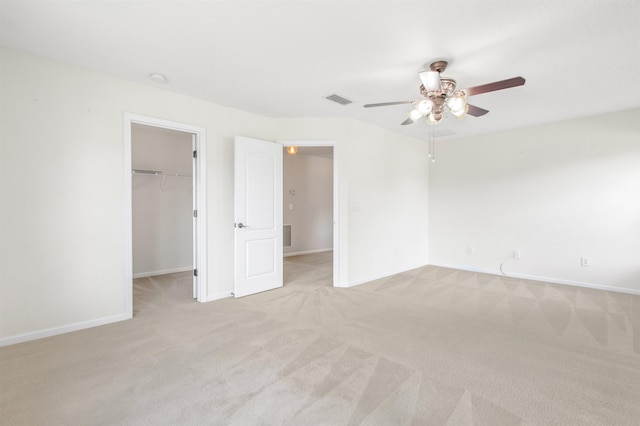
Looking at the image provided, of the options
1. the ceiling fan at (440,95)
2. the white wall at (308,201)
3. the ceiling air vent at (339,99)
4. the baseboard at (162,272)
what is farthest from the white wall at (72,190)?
the white wall at (308,201)

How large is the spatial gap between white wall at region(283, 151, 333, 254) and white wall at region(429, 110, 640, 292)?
298cm

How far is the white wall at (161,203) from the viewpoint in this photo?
16.6 ft

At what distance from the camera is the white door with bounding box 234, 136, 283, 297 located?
3922 millimetres

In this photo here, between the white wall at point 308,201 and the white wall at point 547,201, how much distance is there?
298 centimetres

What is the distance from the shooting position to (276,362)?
2281 millimetres

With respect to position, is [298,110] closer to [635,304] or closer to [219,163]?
[219,163]

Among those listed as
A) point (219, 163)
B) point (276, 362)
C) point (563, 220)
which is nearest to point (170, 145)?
point (219, 163)

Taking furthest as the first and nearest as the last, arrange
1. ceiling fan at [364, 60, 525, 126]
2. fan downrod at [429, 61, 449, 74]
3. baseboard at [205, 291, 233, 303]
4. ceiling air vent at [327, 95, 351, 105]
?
1. baseboard at [205, 291, 233, 303]
2. ceiling air vent at [327, 95, 351, 105]
3. fan downrod at [429, 61, 449, 74]
4. ceiling fan at [364, 60, 525, 126]

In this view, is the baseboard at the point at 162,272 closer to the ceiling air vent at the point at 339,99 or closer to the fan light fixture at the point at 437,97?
the ceiling air vent at the point at 339,99

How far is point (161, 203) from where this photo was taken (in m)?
5.35

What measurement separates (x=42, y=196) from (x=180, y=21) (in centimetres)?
201

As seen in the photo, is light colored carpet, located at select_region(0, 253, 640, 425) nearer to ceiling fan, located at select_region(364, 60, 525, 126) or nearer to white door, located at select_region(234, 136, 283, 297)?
white door, located at select_region(234, 136, 283, 297)

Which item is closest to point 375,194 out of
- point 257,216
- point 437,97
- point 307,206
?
point 257,216

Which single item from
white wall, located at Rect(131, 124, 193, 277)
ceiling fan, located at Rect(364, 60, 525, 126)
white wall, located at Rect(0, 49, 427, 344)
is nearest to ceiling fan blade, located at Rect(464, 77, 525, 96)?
ceiling fan, located at Rect(364, 60, 525, 126)
